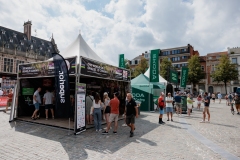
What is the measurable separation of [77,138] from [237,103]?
13.5 m

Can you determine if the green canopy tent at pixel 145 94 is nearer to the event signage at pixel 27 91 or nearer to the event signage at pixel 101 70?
the event signage at pixel 101 70

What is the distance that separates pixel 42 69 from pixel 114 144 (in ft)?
17.8

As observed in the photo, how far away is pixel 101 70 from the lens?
27.7 feet

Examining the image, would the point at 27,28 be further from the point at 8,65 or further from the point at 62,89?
the point at 62,89

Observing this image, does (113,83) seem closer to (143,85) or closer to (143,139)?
(143,85)

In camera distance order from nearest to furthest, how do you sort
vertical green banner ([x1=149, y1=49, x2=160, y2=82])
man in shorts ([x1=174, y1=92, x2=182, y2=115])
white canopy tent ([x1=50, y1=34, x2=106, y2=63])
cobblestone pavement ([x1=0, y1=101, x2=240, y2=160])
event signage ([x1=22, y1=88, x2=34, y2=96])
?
cobblestone pavement ([x1=0, y1=101, x2=240, y2=160]), white canopy tent ([x1=50, y1=34, x2=106, y2=63]), event signage ([x1=22, y1=88, x2=34, y2=96]), man in shorts ([x1=174, y1=92, x2=182, y2=115]), vertical green banner ([x1=149, y1=49, x2=160, y2=82])

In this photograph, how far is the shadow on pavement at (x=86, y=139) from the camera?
200 inches

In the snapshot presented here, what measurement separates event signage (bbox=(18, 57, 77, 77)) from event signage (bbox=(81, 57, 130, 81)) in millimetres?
490

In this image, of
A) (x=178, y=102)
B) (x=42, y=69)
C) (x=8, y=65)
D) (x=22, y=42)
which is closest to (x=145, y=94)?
(x=178, y=102)

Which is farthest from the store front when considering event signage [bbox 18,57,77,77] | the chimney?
the chimney

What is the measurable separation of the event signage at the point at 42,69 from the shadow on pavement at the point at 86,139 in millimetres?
2624

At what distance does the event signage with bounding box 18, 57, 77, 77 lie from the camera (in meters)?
7.21

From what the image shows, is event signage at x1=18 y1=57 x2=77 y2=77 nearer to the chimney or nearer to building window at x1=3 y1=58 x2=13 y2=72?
building window at x1=3 y1=58 x2=13 y2=72

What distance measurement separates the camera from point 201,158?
4.60m
